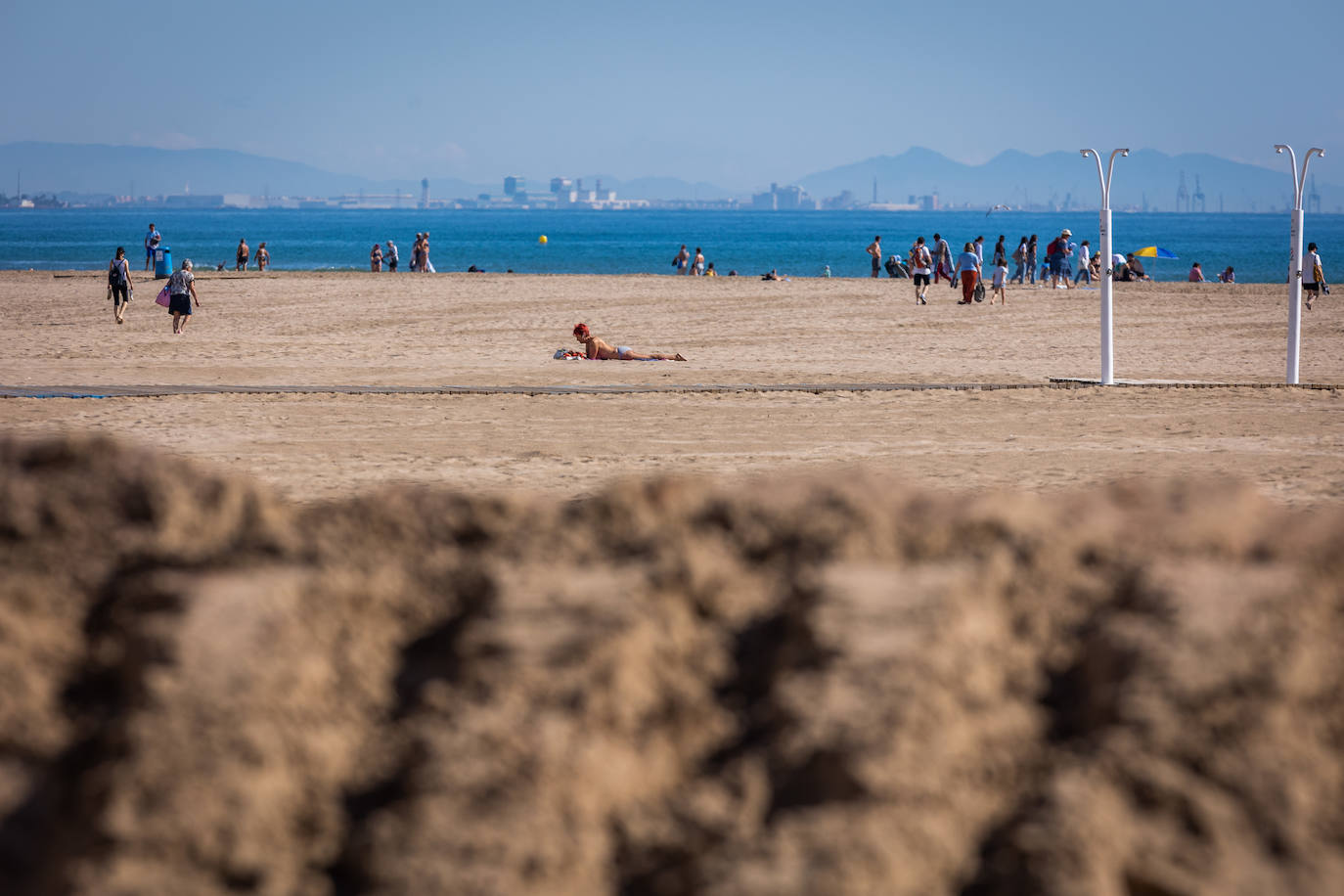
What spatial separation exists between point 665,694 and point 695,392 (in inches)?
465

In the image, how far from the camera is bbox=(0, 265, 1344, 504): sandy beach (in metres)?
11.4

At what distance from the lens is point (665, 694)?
4.11m

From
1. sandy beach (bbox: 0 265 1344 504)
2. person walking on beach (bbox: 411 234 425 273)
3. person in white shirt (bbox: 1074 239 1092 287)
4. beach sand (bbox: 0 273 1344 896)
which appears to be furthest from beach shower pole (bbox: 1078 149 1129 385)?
person walking on beach (bbox: 411 234 425 273)

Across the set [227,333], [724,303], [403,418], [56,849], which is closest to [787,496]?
[56,849]

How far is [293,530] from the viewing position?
4445 millimetres

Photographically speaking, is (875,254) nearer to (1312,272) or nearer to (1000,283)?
(1000,283)

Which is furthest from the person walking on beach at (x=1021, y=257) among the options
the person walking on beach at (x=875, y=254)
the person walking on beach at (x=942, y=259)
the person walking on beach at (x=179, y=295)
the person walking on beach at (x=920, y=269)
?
the person walking on beach at (x=179, y=295)

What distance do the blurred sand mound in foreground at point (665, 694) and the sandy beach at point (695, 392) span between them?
5.50 meters

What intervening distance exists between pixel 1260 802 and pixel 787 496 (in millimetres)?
1716

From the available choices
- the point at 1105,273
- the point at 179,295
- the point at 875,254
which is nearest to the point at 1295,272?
the point at 1105,273

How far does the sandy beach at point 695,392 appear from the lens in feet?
37.2

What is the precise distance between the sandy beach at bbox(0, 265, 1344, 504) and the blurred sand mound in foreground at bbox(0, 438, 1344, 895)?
5500 millimetres

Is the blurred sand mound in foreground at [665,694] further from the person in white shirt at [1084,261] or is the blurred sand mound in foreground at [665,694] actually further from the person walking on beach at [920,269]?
the person in white shirt at [1084,261]

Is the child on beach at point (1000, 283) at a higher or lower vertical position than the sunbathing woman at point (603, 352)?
higher
